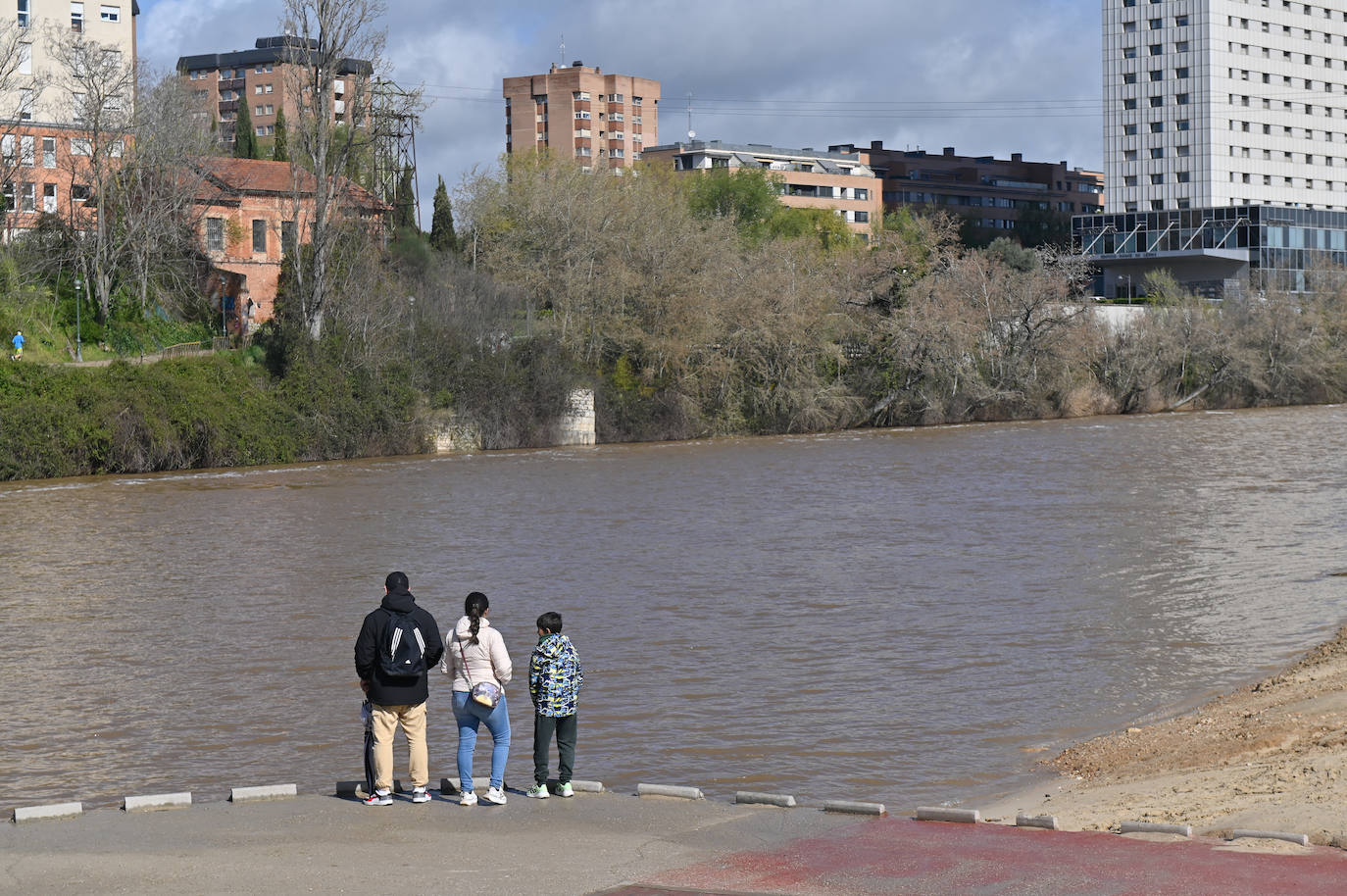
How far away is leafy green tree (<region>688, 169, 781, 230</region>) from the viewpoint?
119 m

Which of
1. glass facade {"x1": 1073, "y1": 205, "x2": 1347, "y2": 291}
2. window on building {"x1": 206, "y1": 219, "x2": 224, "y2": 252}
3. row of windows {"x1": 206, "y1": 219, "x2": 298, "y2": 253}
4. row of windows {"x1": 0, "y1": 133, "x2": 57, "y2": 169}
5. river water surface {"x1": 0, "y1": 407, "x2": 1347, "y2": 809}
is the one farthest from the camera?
glass facade {"x1": 1073, "y1": 205, "x2": 1347, "y2": 291}

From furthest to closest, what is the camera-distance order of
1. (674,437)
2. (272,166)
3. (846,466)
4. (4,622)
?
(272,166)
(674,437)
(846,466)
(4,622)

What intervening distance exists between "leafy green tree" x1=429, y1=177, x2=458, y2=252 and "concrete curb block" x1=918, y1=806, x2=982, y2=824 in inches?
2630

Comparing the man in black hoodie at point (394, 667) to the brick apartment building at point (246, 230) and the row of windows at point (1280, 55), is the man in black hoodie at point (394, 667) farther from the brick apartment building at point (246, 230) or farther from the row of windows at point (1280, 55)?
the row of windows at point (1280, 55)

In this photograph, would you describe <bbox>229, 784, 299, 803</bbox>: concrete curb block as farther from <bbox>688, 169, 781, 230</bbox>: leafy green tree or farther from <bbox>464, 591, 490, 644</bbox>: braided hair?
<bbox>688, 169, 781, 230</bbox>: leafy green tree

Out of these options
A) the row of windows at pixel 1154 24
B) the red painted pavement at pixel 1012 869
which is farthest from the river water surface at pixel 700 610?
the row of windows at pixel 1154 24

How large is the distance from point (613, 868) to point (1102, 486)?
117 feet

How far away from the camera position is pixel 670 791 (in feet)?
39.2

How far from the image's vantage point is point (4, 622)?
77.4 feet

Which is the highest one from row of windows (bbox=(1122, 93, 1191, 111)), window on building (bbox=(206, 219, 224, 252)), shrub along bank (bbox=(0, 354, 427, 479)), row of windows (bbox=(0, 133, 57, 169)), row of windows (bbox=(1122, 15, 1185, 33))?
row of windows (bbox=(1122, 15, 1185, 33))

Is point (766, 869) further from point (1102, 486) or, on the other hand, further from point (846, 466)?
point (846, 466)

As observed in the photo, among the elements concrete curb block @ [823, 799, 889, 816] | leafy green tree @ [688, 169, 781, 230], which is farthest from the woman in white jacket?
leafy green tree @ [688, 169, 781, 230]

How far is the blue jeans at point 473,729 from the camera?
1166 centimetres

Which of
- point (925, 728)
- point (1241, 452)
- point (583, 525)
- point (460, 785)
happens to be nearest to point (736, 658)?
point (925, 728)
